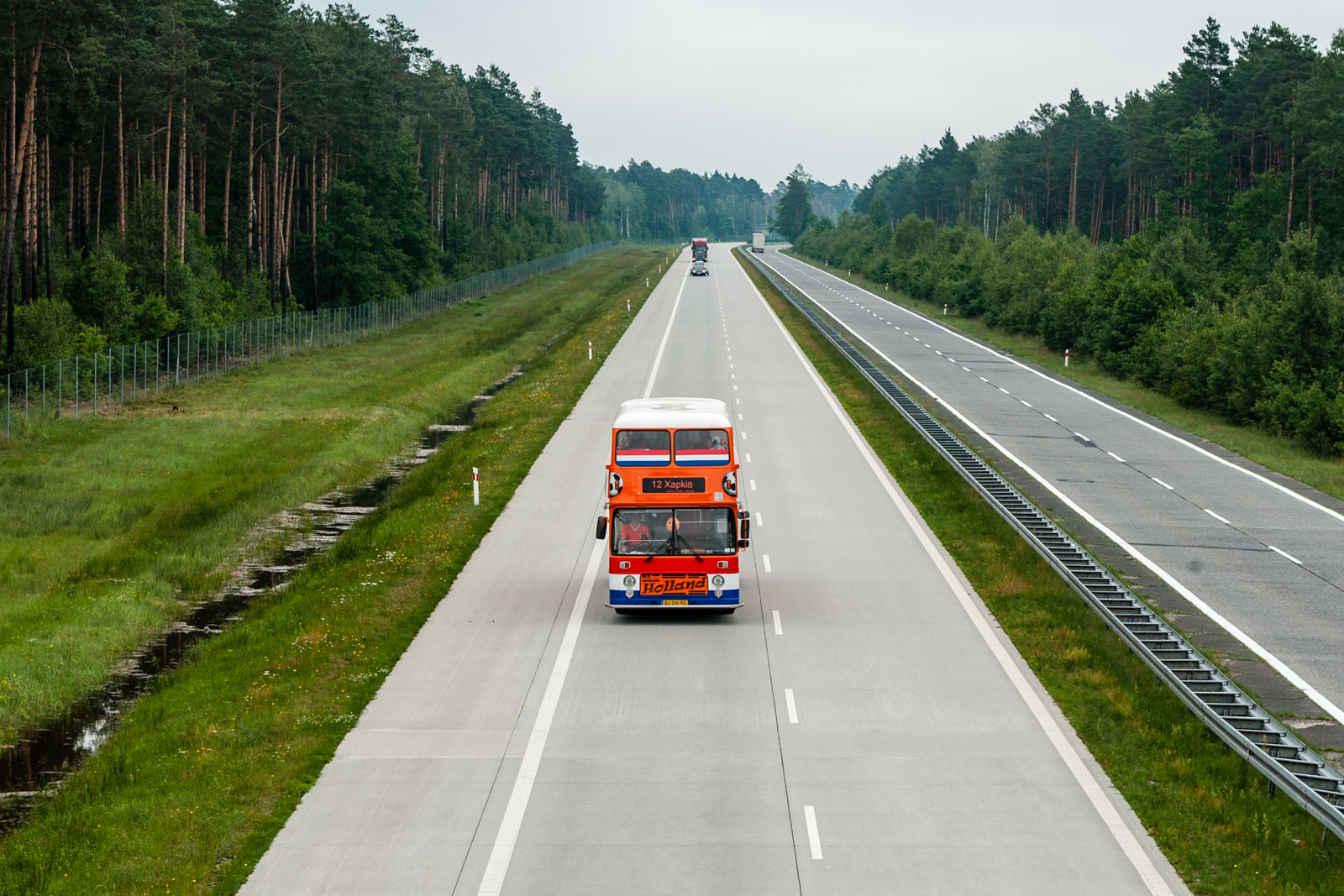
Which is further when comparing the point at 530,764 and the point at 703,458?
the point at 703,458

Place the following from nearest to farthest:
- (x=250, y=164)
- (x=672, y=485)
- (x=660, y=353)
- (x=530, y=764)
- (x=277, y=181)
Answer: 1. (x=530, y=764)
2. (x=672, y=485)
3. (x=660, y=353)
4. (x=250, y=164)
5. (x=277, y=181)

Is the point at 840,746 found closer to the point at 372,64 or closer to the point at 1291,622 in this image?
the point at 1291,622

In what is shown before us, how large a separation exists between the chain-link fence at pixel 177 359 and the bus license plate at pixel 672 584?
26.0 m

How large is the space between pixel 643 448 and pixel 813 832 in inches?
367

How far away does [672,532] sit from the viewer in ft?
72.4

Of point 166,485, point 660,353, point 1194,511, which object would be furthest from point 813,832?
point 660,353

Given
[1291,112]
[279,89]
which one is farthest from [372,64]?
[1291,112]

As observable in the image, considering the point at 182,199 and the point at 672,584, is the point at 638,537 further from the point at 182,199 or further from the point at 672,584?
the point at 182,199

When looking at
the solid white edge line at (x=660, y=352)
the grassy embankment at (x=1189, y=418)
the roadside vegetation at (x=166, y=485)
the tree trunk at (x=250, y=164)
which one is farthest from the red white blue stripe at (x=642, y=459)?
the tree trunk at (x=250, y=164)

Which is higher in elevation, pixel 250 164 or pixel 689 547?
pixel 250 164

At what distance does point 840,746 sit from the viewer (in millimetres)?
16906

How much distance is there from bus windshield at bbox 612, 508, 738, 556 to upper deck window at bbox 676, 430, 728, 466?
82cm

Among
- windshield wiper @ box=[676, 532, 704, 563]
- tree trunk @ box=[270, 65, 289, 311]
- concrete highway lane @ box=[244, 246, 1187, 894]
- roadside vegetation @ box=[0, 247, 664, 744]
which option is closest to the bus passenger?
windshield wiper @ box=[676, 532, 704, 563]

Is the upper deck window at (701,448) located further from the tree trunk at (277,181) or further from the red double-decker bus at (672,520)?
the tree trunk at (277,181)
